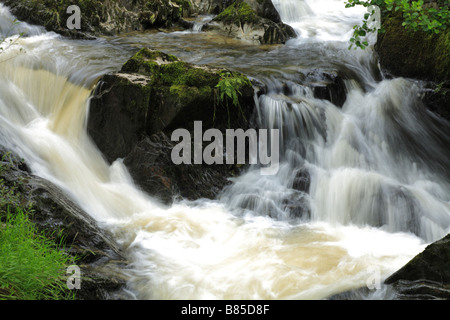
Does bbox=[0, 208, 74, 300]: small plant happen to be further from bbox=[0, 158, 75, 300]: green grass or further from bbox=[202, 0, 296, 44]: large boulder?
bbox=[202, 0, 296, 44]: large boulder

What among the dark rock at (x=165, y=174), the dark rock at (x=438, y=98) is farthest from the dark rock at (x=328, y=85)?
the dark rock at (x=165, y=174)

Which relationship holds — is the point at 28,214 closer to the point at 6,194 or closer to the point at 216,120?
the point at 6,194

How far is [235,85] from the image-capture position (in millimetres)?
6664

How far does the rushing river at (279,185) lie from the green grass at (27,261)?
2.63 ft

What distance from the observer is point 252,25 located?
11.4 metres

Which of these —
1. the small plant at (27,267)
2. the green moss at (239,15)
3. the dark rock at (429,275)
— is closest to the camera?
the small plant at (27,267)

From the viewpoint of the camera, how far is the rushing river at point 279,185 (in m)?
4.63

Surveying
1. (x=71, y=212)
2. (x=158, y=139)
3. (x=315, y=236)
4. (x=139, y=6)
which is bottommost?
(x=315, y=236)

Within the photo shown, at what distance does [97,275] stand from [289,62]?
6402 mm

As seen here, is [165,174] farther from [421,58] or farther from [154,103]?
[421,58]

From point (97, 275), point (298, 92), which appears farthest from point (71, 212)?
point (298, 92)

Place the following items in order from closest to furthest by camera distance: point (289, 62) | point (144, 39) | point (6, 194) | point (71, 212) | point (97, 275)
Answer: point (97, 275) → point (6, 194) → point (71, 212) → point (289, 62) → point (144, 39)

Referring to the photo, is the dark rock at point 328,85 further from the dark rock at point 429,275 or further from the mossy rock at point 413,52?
the dark rock at point 429,275

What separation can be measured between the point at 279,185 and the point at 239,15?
6724mm
